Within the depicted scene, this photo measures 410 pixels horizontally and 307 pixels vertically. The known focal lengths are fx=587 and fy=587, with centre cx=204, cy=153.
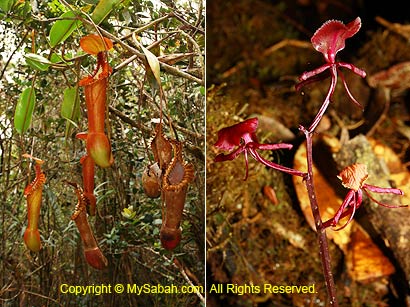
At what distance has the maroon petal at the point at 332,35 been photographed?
1.98 feet

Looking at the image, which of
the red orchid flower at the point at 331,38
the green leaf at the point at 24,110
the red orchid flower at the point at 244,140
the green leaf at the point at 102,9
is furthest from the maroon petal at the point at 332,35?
the green leaf at the point at 24,110

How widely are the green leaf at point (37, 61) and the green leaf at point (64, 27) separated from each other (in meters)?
0.03

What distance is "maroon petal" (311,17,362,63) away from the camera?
604 mm

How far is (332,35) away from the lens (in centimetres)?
62

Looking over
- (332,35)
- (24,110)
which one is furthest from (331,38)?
(24,110)

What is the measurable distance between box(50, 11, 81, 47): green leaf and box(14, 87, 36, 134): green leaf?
73mm

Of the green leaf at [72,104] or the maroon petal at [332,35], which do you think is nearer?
the maroon petal at [332,35]

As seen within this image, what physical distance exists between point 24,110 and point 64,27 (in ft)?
0.38

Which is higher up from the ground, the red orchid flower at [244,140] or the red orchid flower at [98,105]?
the red orchid flower at [98,105]

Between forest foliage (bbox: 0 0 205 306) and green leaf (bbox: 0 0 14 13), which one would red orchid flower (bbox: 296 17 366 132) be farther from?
green leaf (bbox: 0 0 14 13)

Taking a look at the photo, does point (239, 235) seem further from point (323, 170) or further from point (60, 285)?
point (60, 285)

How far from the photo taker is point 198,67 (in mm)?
738

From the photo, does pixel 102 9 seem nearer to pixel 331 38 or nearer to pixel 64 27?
pixel 64 27

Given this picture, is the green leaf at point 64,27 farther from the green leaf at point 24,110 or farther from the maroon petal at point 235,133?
the maroon petal at point 235,133
